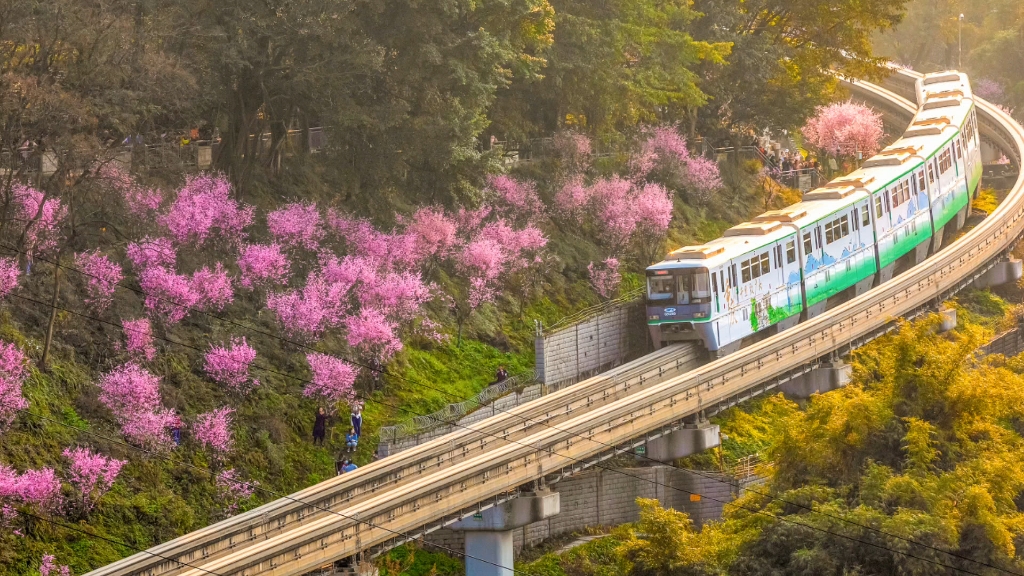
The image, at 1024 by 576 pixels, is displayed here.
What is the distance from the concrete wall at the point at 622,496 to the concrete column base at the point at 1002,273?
22.0 meters

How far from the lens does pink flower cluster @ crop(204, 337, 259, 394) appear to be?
50.0 metres

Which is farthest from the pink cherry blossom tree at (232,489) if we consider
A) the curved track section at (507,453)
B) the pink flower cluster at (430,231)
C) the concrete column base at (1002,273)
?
the concrete column base at (1002,273)

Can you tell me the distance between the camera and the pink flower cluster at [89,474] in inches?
1737

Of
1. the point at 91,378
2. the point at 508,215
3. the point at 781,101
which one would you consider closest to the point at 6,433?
the point at 91,378

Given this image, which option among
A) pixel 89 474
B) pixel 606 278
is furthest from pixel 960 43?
pixel 89 474

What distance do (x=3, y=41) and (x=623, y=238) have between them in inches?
983

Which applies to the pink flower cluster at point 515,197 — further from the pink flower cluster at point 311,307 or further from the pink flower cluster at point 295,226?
the pink flower cluster at point 311,307

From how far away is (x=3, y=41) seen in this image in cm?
4853

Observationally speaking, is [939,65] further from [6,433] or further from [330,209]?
[6,433]

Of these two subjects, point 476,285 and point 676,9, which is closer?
point 476,285

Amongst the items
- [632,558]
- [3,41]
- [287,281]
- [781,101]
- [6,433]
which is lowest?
[632,558]

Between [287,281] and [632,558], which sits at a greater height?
[287,281]

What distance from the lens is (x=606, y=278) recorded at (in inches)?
2534

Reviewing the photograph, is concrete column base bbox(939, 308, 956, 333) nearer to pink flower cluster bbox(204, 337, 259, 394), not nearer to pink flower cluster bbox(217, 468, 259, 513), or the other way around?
pink flower cluster bbox(204, 337, 259, 394)
